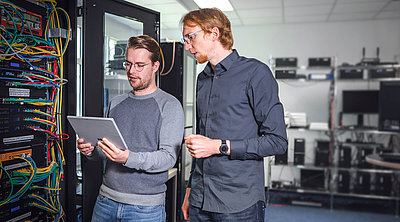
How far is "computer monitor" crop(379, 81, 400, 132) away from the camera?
2.67 metres

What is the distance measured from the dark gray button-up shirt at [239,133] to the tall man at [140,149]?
0.22 m

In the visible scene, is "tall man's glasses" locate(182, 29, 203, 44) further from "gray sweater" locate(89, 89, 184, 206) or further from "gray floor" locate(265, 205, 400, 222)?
"gray floor" locate(265, 205, 400, 222)

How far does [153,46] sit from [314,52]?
3.43 metres

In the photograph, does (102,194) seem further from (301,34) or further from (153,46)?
(301,34)

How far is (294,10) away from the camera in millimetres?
3736

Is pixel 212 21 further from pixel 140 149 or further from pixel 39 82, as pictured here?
pixel 39 82

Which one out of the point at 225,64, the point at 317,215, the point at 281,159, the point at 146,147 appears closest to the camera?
the point at 225,64

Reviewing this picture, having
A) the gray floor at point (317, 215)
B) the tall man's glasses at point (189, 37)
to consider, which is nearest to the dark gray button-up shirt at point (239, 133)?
the tall man's glasses at point (189, 37)

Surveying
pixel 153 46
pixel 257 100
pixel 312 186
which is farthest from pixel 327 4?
pixel 257 100

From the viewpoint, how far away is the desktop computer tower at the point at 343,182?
3.68m

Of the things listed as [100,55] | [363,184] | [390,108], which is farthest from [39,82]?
[363,184]

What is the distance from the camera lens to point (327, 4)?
11.5 ft

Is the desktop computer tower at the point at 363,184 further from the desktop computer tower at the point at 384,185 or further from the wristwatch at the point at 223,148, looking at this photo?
the wristwatch at the point at 223,148

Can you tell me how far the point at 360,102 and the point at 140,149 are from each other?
11.1 ft
